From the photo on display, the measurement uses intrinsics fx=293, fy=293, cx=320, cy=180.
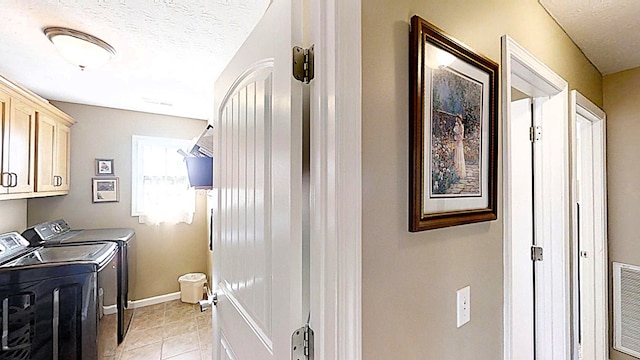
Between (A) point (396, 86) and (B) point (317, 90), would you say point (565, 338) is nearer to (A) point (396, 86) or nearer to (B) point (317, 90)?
(A) point (396, 86)

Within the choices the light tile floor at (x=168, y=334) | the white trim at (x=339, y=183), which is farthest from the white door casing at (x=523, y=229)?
the light tile floor at (x=168, y=334)

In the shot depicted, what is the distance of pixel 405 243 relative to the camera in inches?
29.9

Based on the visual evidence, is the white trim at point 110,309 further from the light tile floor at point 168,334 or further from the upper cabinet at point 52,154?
the upper cabinet at point 52,154

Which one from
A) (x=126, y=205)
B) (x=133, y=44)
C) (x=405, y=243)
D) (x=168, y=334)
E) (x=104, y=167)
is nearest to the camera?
(x=405, y=243)

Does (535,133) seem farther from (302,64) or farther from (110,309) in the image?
(110,309)

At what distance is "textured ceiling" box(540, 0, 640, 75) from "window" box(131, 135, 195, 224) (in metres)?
3.63

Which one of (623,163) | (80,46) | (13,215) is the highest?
(80,46)

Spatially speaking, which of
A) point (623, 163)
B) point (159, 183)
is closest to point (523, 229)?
point (623, 163)

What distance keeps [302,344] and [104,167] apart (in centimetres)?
364

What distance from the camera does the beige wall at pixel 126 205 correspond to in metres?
3.22

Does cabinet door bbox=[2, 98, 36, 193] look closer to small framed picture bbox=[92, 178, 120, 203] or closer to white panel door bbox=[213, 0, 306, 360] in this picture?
small framed picture bbox=[92, 178, 120, 203]

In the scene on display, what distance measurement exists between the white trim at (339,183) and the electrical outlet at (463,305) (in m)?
0.45

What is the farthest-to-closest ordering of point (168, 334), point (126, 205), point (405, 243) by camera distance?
point (126, 205) → point (168, 334) → point (405, 243)

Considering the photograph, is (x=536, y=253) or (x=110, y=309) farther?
(x=110, y=309)
